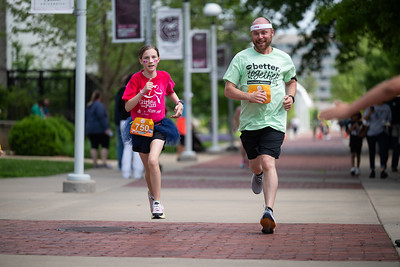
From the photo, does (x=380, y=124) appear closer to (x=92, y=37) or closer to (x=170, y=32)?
(x=170, y=32)

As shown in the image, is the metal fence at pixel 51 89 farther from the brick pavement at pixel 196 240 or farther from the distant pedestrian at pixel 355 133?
the brick pavement at pixel 196 240

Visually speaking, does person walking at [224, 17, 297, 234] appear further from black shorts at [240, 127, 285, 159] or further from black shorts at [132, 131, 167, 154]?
black shorts at [132, 131, 167, 154]

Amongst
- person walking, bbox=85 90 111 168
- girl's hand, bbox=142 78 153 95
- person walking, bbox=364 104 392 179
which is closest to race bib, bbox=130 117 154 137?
girl's hand, bbox=142 78 153 95

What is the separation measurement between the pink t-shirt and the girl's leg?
26cm

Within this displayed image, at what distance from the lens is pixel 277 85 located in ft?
26.0

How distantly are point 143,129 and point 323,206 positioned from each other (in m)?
3.00

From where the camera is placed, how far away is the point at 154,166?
27.2ft

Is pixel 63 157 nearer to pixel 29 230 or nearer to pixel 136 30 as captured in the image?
pixel 136 30

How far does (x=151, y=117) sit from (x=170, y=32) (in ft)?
42.7

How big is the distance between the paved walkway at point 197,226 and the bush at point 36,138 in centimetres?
865

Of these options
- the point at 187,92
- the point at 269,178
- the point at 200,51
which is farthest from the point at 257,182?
the point at 200,51

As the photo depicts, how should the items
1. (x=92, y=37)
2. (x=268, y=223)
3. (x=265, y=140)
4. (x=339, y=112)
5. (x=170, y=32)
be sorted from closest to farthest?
(x=339, y=112), (x=268, y=223), (x=265, y=140), (x=170, y=32), (x=92, y=37)

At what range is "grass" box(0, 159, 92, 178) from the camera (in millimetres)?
15564

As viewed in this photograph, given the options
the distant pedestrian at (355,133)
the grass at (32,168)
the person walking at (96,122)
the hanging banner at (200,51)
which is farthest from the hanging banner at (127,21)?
the hanging banner at (200,51)
